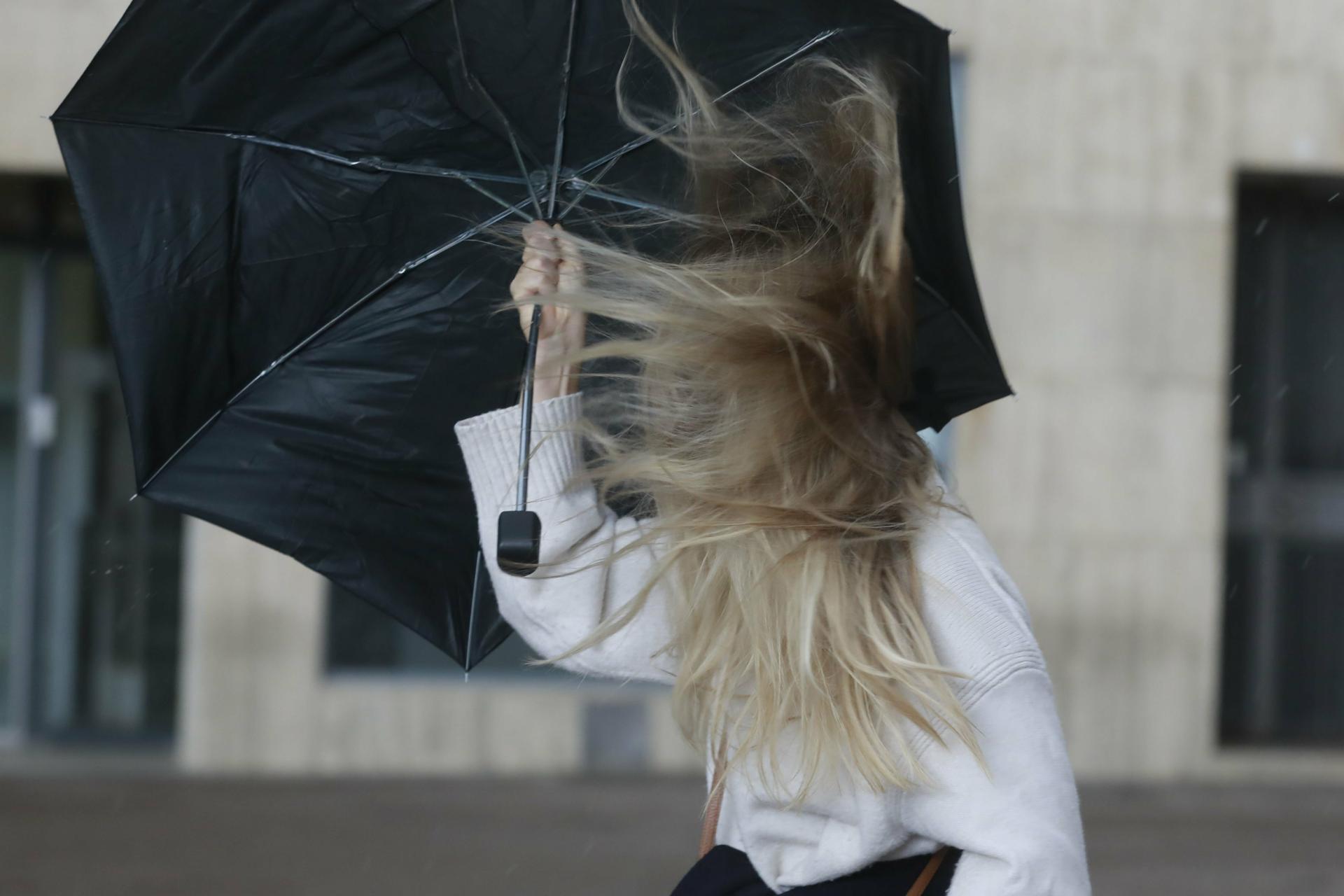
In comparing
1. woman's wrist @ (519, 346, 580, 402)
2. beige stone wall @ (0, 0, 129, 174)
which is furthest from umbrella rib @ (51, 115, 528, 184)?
beige stone wall @ (0, 0, 129, 174)

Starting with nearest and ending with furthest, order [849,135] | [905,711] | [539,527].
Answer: [905,711] < [849,135] < [539,527]

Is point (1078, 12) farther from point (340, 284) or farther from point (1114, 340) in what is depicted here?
point (340, 284)

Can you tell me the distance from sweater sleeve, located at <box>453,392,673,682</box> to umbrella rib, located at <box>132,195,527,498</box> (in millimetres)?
354

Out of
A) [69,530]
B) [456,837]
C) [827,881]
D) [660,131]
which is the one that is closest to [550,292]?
[660,131]

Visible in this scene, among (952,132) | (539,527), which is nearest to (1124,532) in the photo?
(952,132)

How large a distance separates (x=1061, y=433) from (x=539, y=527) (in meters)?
5.75

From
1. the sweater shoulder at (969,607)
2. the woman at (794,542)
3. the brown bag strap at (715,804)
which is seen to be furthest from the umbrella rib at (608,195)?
the brown bag strap at (715,804)

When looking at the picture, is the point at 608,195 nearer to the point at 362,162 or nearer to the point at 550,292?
the point at 550,292

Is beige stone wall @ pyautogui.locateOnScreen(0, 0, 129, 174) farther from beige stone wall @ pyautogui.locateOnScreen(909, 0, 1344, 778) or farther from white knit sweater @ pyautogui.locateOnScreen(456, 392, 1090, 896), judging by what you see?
white knit sweater @ pyautogui.locateOnScreen(456, 392, 1090, 896)

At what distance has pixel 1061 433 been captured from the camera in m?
7.19

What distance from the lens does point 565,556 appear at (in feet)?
6.11

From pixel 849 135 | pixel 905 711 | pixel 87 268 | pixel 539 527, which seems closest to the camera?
pixel 905 711

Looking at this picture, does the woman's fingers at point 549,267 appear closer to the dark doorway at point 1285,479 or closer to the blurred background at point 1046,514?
the blurred background at point 1046,514

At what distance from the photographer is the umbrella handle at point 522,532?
1.83m
